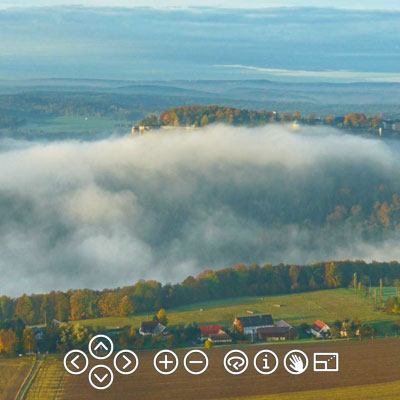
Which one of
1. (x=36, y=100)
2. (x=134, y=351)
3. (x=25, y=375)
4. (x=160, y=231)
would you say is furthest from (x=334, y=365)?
(x=36, y=100)

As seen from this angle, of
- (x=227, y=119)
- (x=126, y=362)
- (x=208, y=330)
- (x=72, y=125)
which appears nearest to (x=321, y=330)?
(x=208, y=330)

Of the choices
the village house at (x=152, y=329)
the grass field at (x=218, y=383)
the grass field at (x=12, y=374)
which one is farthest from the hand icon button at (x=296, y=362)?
the grass field at (x=12, y=374)

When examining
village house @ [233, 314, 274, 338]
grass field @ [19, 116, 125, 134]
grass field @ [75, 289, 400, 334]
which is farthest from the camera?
grass field @ [19, 116, 125, 134]

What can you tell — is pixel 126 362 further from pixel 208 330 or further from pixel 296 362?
pixel 296 362

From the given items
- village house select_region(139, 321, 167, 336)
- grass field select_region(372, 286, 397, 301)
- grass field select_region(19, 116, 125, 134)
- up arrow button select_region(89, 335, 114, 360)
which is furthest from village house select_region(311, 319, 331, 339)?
grass field select_region(19, 116, 125, 134)

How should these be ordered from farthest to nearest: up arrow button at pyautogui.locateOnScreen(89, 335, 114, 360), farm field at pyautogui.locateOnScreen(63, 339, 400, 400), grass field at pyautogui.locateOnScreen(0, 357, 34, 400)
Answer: up arrow button at pyautogui.locateOnScreen(89, 335, 114, 360) < grass field at pyautogui.locateOnScreen(0, 357, 34, 400) < farm field at pyautogui.locateOnScreen(63, 339, 400, 400)

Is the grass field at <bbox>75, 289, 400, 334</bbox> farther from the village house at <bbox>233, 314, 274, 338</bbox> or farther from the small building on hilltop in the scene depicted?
the small building on hilltop
